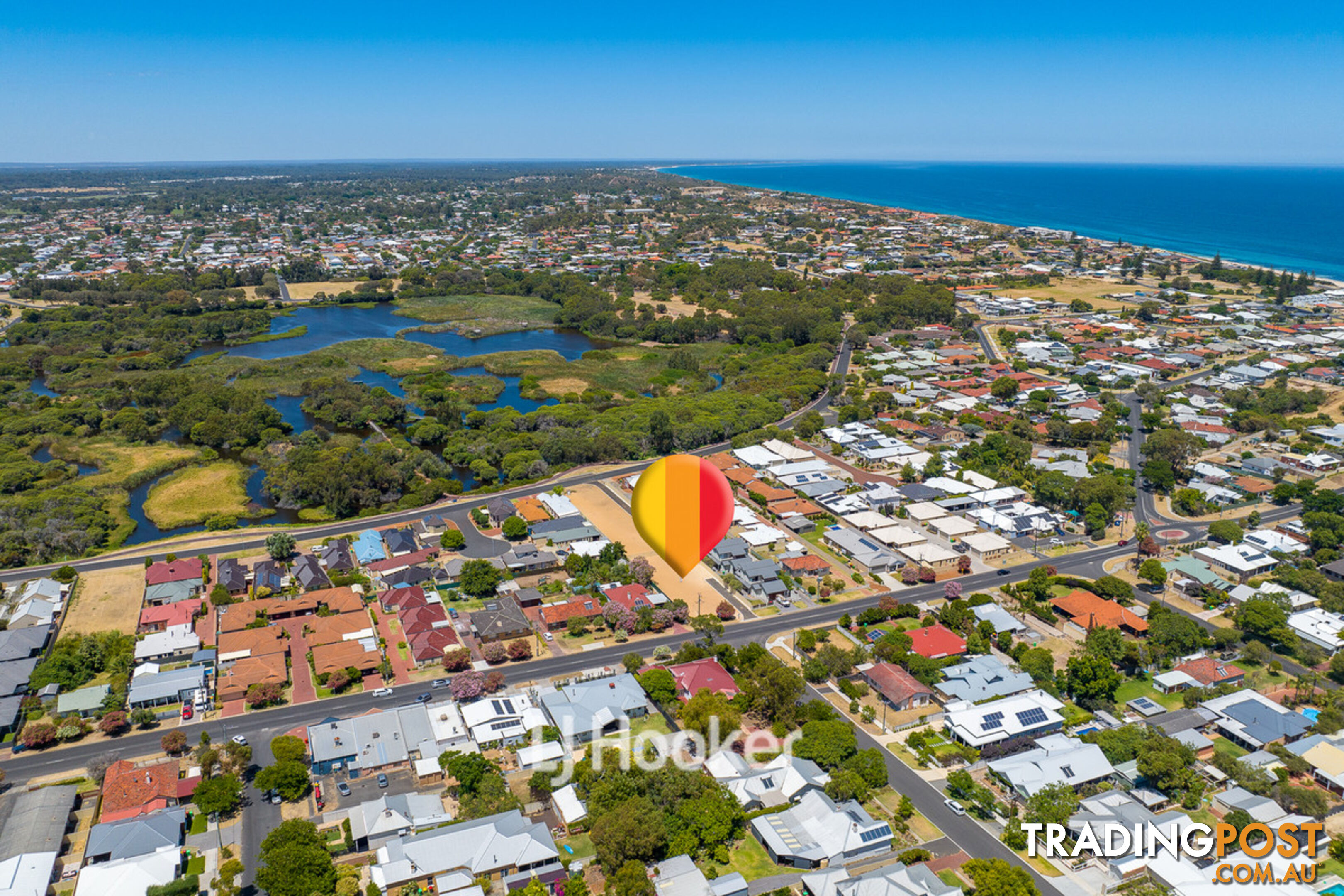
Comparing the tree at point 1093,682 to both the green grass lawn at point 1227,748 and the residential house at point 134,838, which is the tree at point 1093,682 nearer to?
the green grass lawn at point 1227,748

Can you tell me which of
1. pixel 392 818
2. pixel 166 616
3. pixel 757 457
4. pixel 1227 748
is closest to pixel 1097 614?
pixel 1227 748

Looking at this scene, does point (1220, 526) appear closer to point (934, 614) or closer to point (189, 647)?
point (934, 614)

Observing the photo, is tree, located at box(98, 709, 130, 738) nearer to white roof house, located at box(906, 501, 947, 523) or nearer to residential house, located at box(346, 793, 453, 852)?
residential house, located at box(346, 793, 453, 852)

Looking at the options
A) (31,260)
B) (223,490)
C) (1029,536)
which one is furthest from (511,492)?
(31,260)

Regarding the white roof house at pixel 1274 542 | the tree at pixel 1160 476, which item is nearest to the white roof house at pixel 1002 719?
the white roof house at pixel 1274 542

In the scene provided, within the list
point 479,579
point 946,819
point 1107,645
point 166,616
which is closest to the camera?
point 946,819

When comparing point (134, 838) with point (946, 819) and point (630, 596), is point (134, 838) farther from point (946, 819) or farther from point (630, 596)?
point (946, 819)

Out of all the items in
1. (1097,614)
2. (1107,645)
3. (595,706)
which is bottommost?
(1097,614)

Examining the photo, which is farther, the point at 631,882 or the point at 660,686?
the point at 660,686
